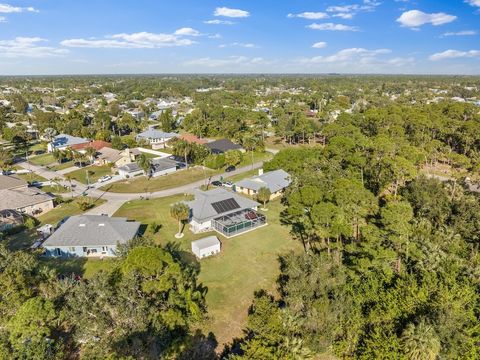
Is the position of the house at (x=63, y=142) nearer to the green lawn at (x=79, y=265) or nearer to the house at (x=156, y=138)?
A: the house at (x=156, y=138)

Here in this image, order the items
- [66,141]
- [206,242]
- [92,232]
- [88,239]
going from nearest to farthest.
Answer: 1. [88,239]
2. [206,242]
3. [92,232]
4. [66,141]

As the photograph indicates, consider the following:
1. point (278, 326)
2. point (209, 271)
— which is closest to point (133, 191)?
point (209, 271)

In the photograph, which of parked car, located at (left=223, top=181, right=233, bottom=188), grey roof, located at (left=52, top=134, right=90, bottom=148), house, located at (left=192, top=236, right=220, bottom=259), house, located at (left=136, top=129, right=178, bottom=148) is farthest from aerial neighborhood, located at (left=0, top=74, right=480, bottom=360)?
house, located at (left=136, top=129, right=178, bottom=148)

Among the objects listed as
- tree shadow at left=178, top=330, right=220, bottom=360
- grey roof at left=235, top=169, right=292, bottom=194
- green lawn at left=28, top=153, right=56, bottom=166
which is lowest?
tree shadow at left=178, top=330, right=220, bottom=360

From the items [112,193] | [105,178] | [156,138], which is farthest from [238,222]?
[156,138]

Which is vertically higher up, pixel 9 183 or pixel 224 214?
pixel 9 183

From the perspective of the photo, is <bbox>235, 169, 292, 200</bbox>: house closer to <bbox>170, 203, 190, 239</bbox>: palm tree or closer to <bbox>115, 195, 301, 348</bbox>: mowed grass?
<bbox>115, 195, 301, 348</bbox>: mowed grass

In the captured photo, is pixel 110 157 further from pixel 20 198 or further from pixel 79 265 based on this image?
pixel 79 265
